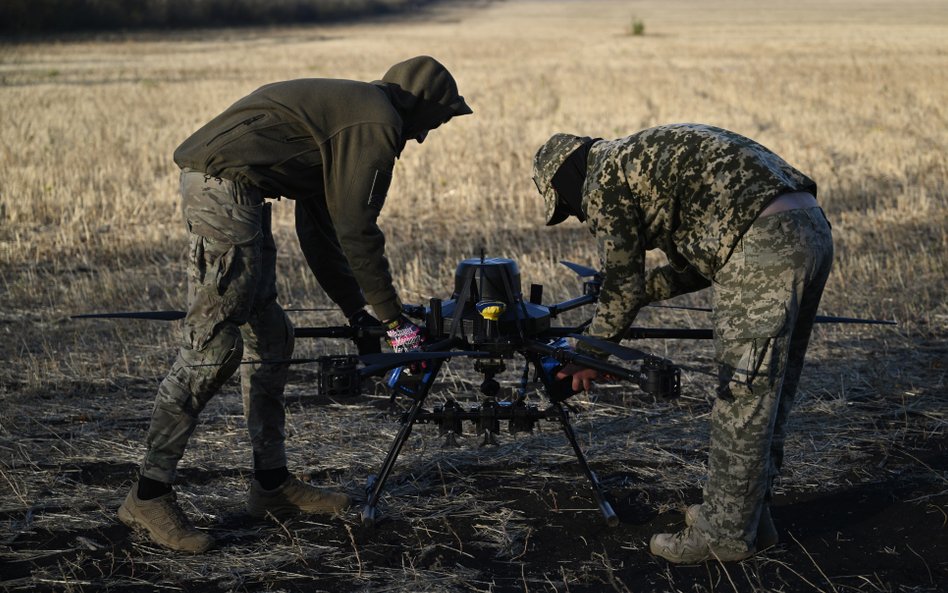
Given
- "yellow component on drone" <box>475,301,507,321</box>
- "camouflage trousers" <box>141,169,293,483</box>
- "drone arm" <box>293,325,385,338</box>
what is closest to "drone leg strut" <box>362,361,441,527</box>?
"drone arm" <box>293,325,385,338</box>

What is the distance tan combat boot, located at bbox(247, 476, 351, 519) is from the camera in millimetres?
5405

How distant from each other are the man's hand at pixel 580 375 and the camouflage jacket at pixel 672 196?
10 cm

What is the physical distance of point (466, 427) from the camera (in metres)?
6.61

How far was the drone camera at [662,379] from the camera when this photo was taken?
4.19 metres

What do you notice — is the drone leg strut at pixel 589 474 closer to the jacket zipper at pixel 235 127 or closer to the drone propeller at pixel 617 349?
the drone propeller at pixel 617 349

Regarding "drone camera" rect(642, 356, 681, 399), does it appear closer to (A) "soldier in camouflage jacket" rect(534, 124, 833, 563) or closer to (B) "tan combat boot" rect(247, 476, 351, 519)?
(A) "soldier in camouflage jacket" rect(534, 124, 833, 563)

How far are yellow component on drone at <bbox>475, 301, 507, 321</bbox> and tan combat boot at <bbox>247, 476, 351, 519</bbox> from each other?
143cm

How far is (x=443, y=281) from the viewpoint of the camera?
Result: 994 centimetres

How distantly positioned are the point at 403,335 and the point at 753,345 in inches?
63.9

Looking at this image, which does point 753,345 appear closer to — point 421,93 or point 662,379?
point 662,379

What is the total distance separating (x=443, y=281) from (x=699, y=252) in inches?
215

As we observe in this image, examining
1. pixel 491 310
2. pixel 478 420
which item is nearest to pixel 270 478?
pixel 478 420

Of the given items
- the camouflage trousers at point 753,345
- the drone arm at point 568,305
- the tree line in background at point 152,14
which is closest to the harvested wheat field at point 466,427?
the camouflage trousers at point 753,345

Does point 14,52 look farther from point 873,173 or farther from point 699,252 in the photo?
point 699,252
